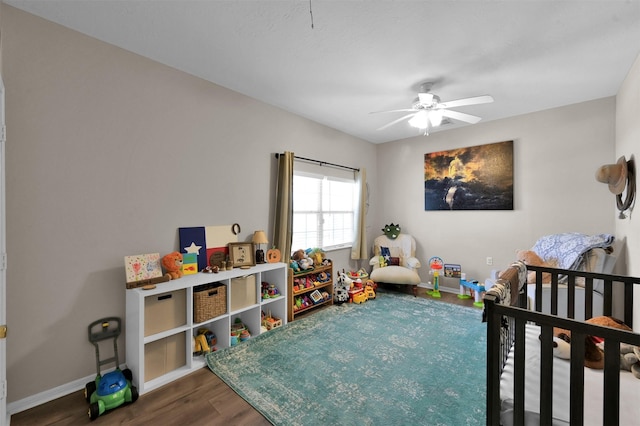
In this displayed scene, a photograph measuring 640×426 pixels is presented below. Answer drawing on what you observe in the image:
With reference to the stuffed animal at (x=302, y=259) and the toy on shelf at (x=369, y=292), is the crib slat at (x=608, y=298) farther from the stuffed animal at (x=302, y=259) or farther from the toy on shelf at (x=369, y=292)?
the stuffed animal at (x=302, y=259)

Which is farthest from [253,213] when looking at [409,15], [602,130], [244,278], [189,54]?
[602,130]

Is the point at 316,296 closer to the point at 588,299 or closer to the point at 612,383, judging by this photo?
the point at 588,299

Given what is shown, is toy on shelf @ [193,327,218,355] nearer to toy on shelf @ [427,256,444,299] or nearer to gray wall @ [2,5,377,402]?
gray wall @ [2,5,377,402]

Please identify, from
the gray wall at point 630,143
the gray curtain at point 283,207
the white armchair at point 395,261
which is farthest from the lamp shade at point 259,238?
the gray wall at point 630,143

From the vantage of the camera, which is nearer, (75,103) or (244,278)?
(75,103)

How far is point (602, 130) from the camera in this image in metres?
3.16

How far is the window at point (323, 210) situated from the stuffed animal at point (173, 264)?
4.81 ft

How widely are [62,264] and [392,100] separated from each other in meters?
3.37

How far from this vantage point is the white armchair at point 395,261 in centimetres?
410

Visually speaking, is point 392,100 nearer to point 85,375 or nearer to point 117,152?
point 117,152

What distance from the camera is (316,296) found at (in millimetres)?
3541

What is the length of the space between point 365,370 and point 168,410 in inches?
54.7

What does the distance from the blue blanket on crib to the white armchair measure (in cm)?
158

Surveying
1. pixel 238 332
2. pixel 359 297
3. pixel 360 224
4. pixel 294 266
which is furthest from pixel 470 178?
pixel 238 332
